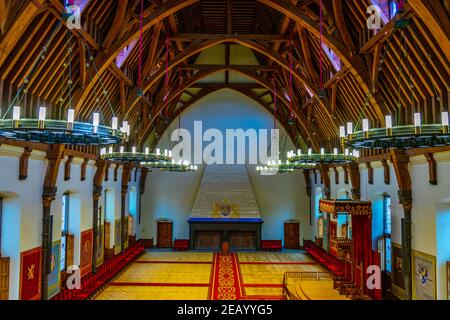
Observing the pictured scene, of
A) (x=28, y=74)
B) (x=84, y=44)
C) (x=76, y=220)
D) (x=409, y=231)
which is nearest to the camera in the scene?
(x=28, y=74)

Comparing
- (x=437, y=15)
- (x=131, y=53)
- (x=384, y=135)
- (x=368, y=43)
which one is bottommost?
(x=384, y=135)

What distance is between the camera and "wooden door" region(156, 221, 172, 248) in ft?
83.6

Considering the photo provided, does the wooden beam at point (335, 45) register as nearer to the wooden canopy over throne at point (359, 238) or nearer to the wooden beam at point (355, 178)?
the wooden canopy over throne at point (359, 238)

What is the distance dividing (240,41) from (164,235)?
48.0 ft

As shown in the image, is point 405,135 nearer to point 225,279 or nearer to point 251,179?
point 225,279

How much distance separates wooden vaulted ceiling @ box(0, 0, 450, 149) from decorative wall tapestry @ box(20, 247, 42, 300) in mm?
4378

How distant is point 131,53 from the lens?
1462 cm

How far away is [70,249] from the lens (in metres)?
15.5

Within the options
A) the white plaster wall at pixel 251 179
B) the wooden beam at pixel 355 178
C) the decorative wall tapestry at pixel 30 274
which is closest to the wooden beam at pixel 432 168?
the wooden beam at pixel 355 178

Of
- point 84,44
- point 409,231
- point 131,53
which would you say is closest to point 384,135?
point 409,231

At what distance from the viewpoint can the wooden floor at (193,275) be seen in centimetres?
1439

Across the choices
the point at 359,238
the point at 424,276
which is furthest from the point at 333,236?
the point at 424,276
